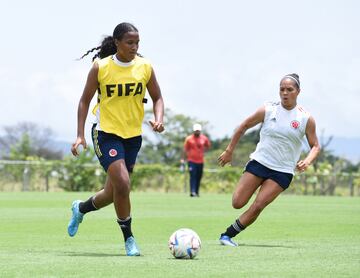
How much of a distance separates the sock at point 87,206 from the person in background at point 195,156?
19.1 meters

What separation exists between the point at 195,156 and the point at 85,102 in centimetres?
2043

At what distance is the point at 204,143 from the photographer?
3158 centimetres

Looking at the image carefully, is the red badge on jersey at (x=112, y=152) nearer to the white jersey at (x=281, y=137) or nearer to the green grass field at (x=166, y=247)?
the green grass field at (x=166, y=247)

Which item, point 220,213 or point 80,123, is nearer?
point 80,123

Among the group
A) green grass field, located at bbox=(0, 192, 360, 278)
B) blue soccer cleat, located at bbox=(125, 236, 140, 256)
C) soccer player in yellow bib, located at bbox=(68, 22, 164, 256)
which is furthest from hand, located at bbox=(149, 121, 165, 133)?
green grass field, located at bbox=(0, 192, 360, 278)

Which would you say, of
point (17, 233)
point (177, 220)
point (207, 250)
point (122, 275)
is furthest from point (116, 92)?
point (177, 220)

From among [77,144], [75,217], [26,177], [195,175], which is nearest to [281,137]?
[75,217]

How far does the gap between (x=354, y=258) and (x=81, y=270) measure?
9.71 feet

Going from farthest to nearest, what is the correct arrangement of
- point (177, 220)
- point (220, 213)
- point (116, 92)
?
point (220, 213), point (177, 220), point (116, 92)

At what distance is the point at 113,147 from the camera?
1096cm

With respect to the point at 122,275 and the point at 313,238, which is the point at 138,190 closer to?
the point at 313,238

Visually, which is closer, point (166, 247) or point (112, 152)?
point (112, 152)

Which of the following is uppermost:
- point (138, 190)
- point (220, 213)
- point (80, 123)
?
point (80, 123)

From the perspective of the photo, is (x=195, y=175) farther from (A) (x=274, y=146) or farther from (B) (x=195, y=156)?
(A) (x=274, y=146)
